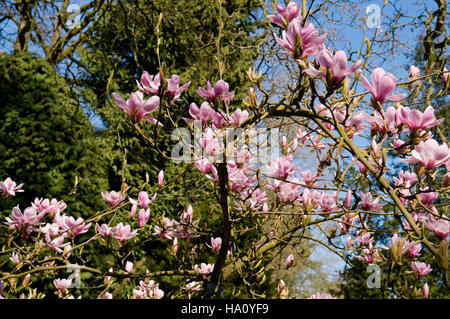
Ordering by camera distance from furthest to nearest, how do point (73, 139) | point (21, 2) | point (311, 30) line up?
point (21, 2), point (73, 139), point (311, 30)

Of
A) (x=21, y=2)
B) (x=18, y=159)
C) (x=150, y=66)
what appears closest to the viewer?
(x=18, y=159)

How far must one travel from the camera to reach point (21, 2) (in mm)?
5441

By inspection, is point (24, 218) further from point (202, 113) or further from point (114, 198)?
point (202, 113)

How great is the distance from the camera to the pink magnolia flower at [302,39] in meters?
1.02

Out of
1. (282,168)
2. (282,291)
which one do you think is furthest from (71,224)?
(282,291)

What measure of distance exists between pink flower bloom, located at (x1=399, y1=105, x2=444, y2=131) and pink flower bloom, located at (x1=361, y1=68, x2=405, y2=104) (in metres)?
0.08

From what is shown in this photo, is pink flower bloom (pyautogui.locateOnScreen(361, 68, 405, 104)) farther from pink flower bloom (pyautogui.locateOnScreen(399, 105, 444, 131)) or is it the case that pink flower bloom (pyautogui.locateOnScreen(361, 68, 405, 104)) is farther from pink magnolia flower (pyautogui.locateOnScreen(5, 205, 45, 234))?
pink magnolia flower (pyautogui.locateOnScreen(5, 205, 45, 234))

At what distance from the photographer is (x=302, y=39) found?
104cm

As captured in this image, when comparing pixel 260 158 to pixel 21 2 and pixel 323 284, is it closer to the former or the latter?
pixel 21 2

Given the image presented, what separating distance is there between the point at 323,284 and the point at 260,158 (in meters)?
9.14

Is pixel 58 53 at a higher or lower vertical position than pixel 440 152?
higher

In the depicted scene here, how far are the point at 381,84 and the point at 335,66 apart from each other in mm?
153
